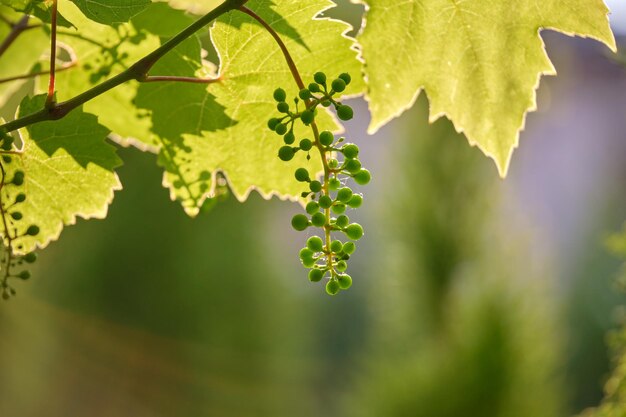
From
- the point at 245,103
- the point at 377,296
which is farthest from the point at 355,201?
the point at 377,296

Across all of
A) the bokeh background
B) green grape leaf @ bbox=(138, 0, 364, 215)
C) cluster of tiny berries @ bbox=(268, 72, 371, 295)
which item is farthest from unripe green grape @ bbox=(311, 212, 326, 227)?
the bokeh background

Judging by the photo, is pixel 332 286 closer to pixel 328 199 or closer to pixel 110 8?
pixel 328 199

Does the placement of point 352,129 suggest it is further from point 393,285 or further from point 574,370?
point 393,285

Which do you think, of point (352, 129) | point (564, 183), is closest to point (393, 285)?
point (352, 129)

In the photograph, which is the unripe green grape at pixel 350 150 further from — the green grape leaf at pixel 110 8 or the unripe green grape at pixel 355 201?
the green grape leaf at pixel 110 8

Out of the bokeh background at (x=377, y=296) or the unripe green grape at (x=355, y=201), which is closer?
the unripe green grape at (x=355, y=201)

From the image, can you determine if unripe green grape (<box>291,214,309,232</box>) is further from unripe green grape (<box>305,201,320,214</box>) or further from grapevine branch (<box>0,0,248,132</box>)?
grapevine branch (<box>0,0,248,132</box>)

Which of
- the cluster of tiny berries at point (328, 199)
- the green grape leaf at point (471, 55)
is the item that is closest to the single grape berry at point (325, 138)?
the cluster of tiny berries at point (328, 199)
